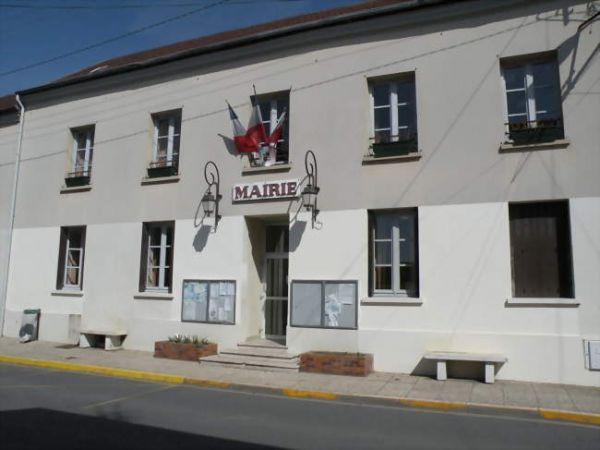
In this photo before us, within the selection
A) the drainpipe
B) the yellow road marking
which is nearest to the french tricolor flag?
the drainpipe

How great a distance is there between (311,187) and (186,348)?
4488mm

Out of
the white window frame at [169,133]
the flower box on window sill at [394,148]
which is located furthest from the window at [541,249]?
the white window frame at [169,133]

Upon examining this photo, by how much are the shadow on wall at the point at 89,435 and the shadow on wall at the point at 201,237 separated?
20.0 feet

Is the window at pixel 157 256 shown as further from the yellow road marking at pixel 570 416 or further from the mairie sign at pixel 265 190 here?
the yellow road marking at pixel 570 416

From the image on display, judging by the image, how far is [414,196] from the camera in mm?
10461

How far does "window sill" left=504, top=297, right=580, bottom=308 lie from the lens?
30.0 feet

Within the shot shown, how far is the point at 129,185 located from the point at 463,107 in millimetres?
8523

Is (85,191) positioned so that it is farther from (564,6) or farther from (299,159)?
(564,6)

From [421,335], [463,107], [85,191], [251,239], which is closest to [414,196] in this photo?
[463,107]

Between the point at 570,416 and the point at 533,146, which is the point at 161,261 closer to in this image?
the point at 533,146

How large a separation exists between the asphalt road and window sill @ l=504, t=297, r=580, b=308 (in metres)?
2.70

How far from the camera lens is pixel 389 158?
10695 millimetres

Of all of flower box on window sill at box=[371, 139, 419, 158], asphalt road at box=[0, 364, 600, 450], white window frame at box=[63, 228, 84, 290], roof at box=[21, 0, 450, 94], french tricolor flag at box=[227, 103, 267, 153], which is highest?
roof at box=[21, 0, 450, 94]

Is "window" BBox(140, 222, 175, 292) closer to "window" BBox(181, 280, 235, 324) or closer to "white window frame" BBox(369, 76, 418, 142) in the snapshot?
"window" BBox(181, 280, 235, 324)
